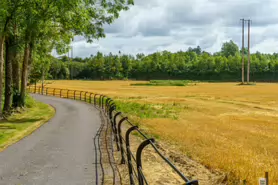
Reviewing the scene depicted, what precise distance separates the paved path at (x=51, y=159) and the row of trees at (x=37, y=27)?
267 inches

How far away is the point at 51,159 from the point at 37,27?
1200 cm

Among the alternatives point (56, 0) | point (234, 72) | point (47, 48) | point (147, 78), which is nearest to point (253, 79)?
point (234, 72)

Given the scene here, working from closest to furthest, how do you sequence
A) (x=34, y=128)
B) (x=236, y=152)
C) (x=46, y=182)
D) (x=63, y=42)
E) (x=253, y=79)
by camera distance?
(x=46, y=182)
(x=236, y=152)
(x=34, y=128)
(x=63, y=42)
(x=253, y=79)

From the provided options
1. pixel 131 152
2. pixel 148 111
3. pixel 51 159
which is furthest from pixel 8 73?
pixel 131 152

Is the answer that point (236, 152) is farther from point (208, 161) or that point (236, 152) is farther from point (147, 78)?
point (147, 78)

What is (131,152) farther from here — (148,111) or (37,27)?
(148,111)

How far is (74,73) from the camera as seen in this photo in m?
182

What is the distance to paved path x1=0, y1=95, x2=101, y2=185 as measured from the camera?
10.2 meters

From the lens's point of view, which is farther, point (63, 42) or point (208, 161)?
point (63, 42)

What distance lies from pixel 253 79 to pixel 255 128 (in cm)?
14322

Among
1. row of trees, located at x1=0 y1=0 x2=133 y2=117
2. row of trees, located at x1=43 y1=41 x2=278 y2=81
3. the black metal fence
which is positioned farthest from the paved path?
row of trees, located at x1=43 y1=41 x2=278 y2=81

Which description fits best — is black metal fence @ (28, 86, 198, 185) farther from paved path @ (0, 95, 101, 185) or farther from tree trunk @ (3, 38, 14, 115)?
tree trunk @ (3, 38, 14, 115)

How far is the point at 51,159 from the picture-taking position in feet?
41.6

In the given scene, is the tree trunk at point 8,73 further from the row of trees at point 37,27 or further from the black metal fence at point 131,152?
the black metal fence at point 131,152
